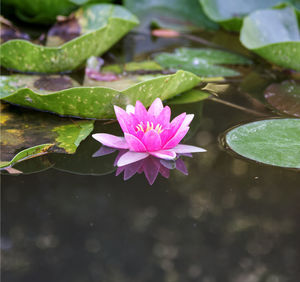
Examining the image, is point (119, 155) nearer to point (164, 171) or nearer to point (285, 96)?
point (164, 171)

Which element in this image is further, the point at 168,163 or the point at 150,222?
the point at 168,163

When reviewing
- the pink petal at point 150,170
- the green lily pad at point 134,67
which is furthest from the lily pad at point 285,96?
the pink petal at point 150,170

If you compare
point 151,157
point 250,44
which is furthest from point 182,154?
point 250,44

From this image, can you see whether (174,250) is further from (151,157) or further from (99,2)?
(99,2)

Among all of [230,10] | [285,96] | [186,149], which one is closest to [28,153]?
[186,149]

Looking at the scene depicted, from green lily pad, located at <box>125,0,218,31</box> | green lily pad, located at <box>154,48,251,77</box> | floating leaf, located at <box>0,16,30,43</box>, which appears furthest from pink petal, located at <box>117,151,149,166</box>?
green lily pad, located at <box>125,0,218,31</box>
